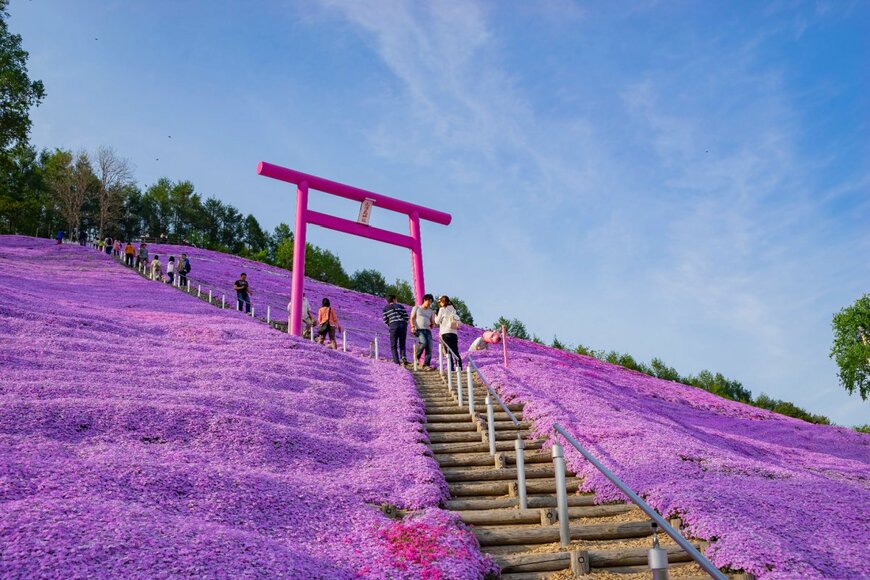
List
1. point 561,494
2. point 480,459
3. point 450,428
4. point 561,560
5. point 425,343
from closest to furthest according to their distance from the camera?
point 561,560, point 561,494, point 480,459, point 450,428, point 425,343

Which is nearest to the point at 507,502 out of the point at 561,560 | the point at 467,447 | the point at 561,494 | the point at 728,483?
the point at 561,494

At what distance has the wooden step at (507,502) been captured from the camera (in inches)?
378

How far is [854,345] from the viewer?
48.5 m

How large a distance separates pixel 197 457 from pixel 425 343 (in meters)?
11.4

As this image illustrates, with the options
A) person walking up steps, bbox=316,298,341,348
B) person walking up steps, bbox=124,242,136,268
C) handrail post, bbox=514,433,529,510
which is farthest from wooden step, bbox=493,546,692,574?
person walking up steps, bbox=124,242,136,268

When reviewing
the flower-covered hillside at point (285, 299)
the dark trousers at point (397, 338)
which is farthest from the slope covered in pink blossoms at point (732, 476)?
the flower-covered hillside at point (285, 299)

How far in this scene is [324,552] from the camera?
23.7 feet

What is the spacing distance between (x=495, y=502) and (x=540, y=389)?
8306 mm

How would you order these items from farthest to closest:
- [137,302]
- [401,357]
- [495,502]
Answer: [137,302] < [401,357] < [495,502]

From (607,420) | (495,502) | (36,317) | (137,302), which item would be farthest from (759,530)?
(137,302)


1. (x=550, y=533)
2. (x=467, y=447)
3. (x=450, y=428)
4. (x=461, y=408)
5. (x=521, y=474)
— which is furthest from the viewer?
(x=461, y=408)

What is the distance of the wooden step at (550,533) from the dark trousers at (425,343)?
1136 centimetres

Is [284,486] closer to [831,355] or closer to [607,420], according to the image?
[607,420]

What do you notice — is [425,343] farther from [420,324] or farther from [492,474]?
[492,474]
